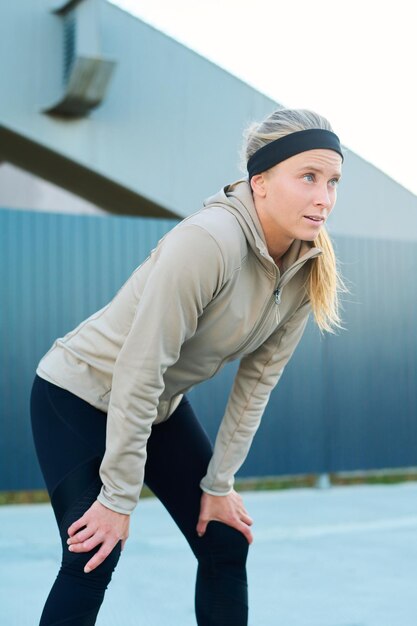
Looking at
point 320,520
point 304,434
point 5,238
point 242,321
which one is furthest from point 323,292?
point 304,434

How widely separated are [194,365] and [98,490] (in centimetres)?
37

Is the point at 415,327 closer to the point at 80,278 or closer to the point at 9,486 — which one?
the point at 80,278

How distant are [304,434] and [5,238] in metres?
2.62

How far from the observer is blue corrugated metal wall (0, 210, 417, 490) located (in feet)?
18.2

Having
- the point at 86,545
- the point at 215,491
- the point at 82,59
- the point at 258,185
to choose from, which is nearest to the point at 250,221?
the point at 258,185

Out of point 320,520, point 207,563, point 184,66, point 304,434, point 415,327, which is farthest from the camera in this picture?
point 184,66

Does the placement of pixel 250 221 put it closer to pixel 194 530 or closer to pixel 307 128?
pixel 307 128

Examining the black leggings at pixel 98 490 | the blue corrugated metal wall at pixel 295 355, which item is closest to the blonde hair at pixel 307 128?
the black leggings at pixel 98 490

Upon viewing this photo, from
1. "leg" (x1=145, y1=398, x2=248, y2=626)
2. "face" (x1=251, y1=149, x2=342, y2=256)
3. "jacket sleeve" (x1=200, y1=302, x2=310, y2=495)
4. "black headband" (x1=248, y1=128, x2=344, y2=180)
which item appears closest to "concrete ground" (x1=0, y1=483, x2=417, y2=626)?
"leg" (x1=145, y1=398, x2=248, y2=626)

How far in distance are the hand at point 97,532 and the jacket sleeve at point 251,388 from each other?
411 millimetres

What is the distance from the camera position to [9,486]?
546 centimetres

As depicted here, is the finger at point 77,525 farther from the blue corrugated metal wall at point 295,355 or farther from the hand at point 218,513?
the blue corrugated metal wall at point 295,355

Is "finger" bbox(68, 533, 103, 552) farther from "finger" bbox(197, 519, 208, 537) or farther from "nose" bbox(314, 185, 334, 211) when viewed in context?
"nose" bbox(314, 185, 334, 211)

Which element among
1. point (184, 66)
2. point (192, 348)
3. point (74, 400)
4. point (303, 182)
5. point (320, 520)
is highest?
point (184, 66)
